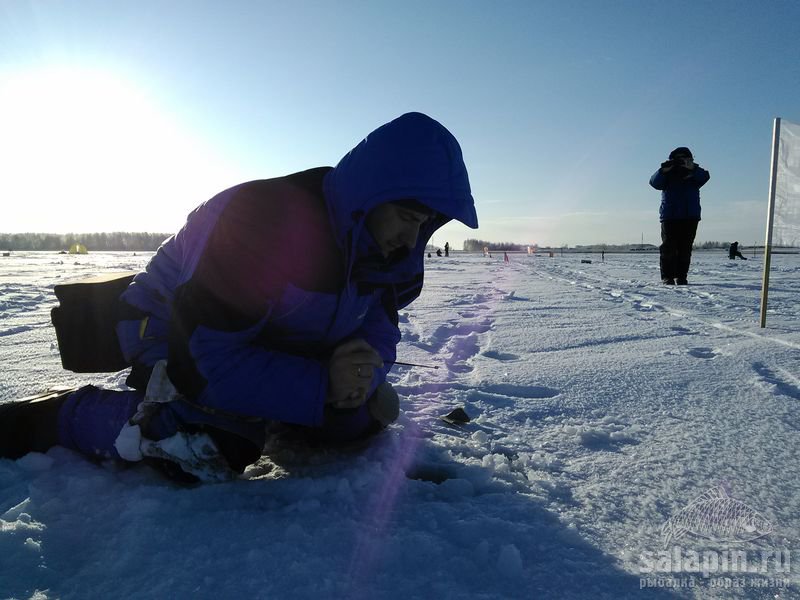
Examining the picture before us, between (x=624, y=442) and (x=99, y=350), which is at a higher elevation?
(x=99, y=350)

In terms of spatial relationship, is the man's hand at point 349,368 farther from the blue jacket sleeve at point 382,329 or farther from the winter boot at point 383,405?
the blue jacket sleeve at point 382,329

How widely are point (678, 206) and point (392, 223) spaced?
24.4 feet

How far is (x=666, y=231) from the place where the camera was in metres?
7.35

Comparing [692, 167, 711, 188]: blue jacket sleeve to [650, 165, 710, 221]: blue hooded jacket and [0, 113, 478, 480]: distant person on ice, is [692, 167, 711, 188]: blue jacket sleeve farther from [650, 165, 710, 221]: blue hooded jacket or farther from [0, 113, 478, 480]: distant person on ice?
[0, 113, 478, 480]: distant person on ice

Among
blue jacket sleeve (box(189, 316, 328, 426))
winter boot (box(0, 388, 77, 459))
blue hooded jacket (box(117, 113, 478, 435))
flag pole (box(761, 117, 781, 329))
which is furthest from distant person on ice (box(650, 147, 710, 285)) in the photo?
winter boot (box(0, 388, 77, 459))

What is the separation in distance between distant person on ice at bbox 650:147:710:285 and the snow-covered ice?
579 cm

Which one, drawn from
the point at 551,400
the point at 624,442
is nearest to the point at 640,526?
the point at 624,442

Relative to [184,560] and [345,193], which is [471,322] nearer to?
[345,193]

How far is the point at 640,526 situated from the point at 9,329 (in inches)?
180

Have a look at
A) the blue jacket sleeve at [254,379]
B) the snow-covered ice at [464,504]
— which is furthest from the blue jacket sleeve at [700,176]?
the blue jacket sleeve at [254,379]

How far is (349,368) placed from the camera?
1237 millimetres

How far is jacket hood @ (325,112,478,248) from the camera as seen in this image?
129 cm

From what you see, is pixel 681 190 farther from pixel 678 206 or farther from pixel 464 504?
pixel 464 504

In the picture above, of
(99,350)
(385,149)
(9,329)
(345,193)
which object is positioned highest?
(385,149)
